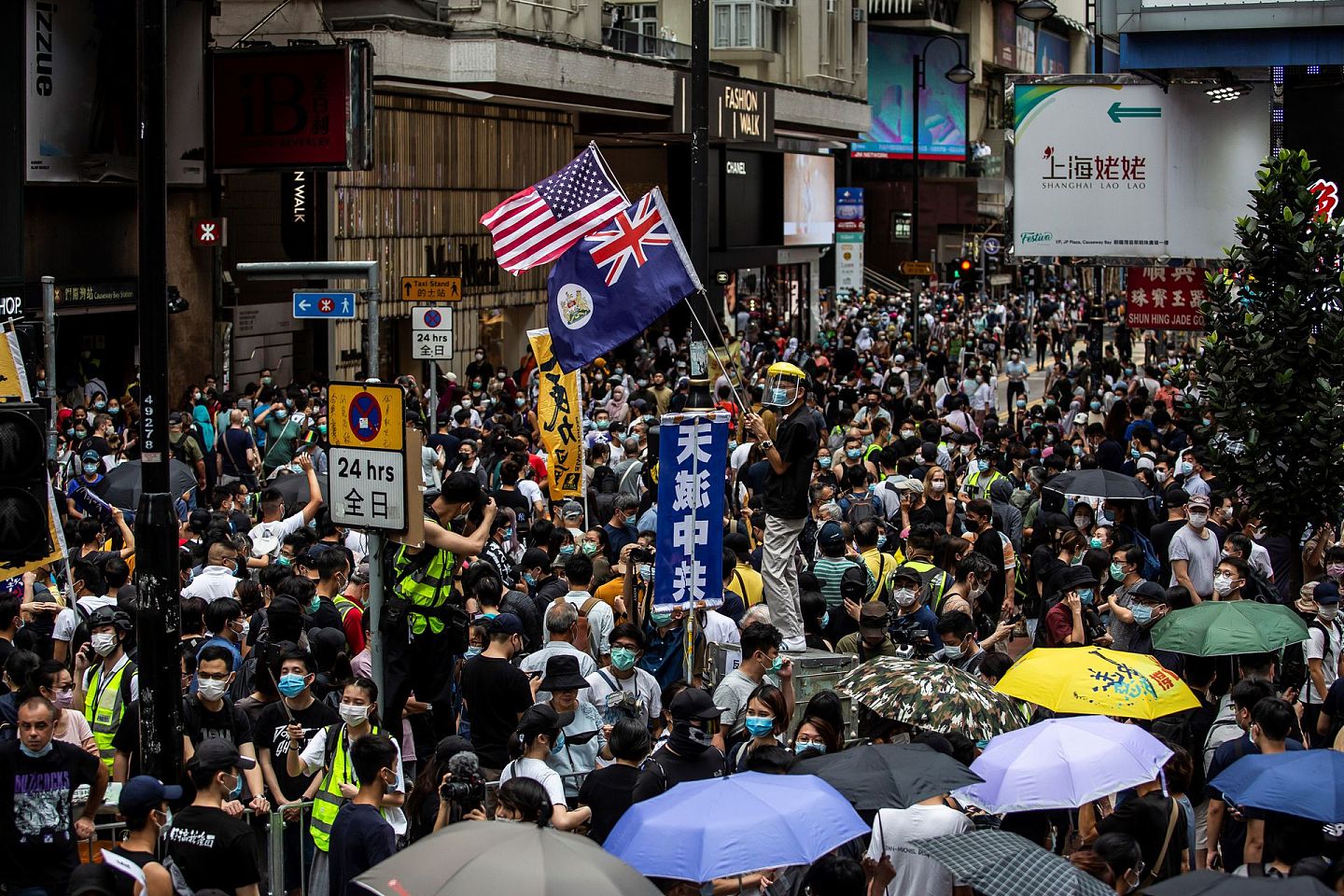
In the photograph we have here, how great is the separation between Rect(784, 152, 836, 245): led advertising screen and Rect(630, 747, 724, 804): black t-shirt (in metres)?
40.9

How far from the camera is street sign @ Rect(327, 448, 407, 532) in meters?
8.84

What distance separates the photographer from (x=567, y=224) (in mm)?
12258

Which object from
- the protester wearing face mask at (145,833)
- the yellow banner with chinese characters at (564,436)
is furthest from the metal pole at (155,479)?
the yellow banner with chinese characters at (564,436)

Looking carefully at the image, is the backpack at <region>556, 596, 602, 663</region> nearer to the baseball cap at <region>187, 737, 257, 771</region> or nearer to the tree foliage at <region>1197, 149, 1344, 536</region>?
the baseball cap at <region>187, 737, 257, 771</region>

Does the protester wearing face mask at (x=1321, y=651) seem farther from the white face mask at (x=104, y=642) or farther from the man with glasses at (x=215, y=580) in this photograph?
the white face mask at (x=104, y=642)

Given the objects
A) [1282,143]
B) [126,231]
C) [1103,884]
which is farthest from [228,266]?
[1103,884]

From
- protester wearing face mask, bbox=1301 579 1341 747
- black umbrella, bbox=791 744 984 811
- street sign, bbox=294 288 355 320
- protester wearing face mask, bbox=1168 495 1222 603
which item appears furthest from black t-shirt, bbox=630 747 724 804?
street sign, bbox=294 288 355 320

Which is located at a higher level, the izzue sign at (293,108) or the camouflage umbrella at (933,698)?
the izzue sign at (293,108)

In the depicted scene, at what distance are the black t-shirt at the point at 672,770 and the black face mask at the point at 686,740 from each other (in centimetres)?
2

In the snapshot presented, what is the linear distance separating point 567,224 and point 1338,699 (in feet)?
19.0

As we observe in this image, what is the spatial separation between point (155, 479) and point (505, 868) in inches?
141

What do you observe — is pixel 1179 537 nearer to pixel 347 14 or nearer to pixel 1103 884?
pixel 1103 884

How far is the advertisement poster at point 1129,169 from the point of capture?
22.0 meters

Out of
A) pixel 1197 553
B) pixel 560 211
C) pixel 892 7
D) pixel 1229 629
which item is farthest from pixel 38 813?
pixel 892 7
